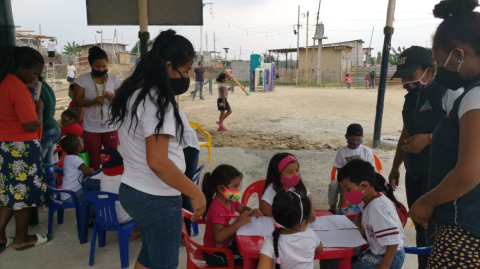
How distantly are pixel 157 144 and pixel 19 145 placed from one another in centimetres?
189

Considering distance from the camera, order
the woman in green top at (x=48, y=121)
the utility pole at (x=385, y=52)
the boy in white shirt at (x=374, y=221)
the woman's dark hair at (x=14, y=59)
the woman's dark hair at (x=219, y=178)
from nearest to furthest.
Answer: the boy in white shirt at (x=374, y=221), the woman's dark hair at (x=219, y=178), the woman's dark hair at (x=14, y=59), the woman in green top at (x=48, y=121), the utility pole at (x=385, y=52)

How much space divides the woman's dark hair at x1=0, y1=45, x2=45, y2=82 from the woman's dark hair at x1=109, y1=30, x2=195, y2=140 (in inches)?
64.4

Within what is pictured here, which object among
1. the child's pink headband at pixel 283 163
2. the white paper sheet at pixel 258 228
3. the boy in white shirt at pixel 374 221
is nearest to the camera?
the boy in white shirt at pixel 374 221

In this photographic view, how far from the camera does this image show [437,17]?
5.06 feet

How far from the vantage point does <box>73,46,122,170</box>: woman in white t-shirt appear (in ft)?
11.8

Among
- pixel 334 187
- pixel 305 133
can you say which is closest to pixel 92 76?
pixel 334 187

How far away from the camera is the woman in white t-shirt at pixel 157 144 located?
156 cm

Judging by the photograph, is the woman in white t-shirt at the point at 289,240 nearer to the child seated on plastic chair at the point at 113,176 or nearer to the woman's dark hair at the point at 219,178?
the woman's dark hair at the point at 219,178

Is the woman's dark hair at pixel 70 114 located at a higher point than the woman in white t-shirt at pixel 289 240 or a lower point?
higher

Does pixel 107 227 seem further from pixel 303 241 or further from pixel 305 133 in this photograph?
pixel 305 133

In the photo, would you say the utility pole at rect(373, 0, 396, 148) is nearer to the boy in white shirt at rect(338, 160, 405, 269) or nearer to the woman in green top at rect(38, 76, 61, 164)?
the boy in white shirt at rect(338, 160, 405, 269)

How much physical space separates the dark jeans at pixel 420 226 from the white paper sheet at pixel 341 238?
642 mm

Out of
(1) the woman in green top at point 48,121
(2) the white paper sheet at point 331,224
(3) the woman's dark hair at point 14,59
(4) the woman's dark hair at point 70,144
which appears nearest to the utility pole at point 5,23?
(1) the woman in green top at point 48,121

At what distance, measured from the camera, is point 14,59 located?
277 centimetres
